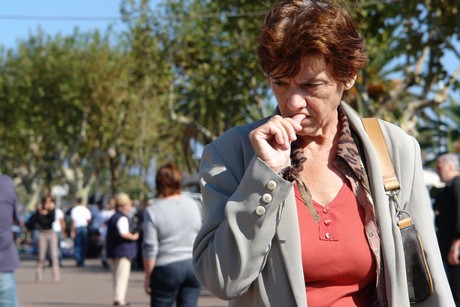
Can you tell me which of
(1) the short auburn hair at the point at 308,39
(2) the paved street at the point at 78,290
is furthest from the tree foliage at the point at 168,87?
(2) the paved street at the point at 78,290

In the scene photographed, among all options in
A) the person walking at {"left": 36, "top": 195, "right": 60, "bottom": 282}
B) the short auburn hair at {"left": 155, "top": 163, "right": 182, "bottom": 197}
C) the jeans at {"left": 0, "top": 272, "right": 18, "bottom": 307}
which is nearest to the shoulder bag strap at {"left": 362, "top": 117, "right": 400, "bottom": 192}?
the jeans at {"left": 0, "top": 272, "right": 18, "bottom": 307}

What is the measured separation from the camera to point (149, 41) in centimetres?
2983

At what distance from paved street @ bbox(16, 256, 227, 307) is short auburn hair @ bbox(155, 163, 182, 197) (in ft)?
21.2

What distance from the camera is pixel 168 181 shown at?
8.91 m

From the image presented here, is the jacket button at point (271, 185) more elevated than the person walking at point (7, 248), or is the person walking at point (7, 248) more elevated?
the jacket button at point (271, 185)

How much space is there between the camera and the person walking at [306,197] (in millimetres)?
2678

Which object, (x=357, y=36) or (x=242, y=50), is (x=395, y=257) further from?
(x=242, y=50)

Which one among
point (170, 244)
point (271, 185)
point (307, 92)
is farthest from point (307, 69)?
point (170, 244)

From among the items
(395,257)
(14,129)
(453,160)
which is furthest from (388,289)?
(14,129)

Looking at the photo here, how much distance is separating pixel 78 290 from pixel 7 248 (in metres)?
12.1

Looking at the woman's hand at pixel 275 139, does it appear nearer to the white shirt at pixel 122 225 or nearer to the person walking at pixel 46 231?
the white shirt at pixel 122 225

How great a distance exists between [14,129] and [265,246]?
52.2 m

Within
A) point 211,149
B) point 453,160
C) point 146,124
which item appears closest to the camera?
point 211,149

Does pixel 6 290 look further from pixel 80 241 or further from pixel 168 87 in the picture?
pixel 168 87
